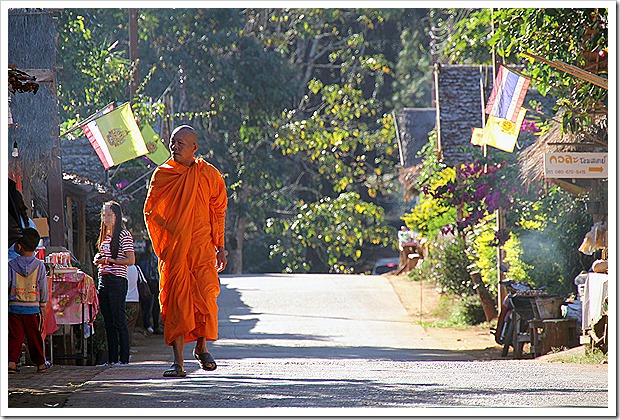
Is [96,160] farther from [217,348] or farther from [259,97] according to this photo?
[259,97]

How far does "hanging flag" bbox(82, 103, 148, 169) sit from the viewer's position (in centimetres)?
1527

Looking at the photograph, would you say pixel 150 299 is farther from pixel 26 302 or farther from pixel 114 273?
pixel 26 302

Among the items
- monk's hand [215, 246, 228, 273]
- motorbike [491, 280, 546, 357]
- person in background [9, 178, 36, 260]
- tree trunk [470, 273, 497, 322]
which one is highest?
person in background [9, 178, 36, 260]

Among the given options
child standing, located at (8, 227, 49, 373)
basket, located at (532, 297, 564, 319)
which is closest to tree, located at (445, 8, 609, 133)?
basket, located at (532, 297, 564, 319)

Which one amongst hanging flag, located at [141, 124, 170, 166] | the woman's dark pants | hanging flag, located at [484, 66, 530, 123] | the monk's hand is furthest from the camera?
hanging flag, located at [141, 124, 170, 166]

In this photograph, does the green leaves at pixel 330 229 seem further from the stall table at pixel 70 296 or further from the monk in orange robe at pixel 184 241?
the monk in orange robe at pixel 184 241

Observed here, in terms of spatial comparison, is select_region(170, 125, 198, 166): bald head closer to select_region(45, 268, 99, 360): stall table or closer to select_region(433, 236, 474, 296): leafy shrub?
select_region(45, 268, 99, 360): stall table

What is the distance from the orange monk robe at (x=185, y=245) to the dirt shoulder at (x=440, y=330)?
6544 millimetres

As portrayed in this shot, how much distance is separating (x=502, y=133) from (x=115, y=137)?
525 centimetres

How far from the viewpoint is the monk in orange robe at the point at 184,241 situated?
345 inches

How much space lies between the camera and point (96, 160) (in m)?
19.2

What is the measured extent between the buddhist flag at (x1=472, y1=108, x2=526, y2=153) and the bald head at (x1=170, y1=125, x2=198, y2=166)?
7.40m

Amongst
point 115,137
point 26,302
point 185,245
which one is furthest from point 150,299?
point 185,245

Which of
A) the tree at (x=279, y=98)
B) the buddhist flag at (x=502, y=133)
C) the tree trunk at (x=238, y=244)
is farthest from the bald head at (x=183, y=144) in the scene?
the tree trunk at (x=238, y=244)
